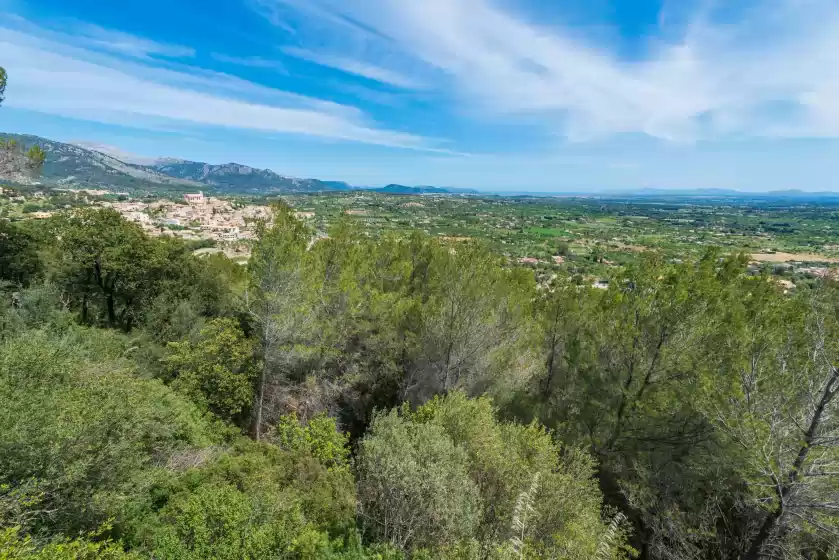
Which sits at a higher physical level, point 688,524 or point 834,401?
point 834,401

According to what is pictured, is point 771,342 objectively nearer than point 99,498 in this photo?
No

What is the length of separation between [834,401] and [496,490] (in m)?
6.68

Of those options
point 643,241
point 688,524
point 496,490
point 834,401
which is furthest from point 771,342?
point 643,241

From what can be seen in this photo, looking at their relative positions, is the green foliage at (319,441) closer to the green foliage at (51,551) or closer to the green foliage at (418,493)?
the green foliage at (418,493)

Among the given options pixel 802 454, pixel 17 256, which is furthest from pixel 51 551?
pixel 17 256

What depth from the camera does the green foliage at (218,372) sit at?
42.9 ft

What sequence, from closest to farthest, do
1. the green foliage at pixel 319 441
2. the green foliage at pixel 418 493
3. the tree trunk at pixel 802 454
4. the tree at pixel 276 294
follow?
the tree trunk at pixel 802 454 < the green foliage at pixel 418 493 < the green foliage at pixel 319 441 < the tree at pixel 276 294

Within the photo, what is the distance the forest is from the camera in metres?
7.08

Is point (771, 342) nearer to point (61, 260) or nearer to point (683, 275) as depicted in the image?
point (683, 275)

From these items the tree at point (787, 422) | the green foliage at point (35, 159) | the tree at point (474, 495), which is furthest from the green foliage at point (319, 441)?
the green foliage at point (35, 159)

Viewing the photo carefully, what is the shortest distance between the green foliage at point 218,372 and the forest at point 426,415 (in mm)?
93

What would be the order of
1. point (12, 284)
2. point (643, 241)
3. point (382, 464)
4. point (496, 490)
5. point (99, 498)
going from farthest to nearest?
point (643, 241) < point (12, 284) < point (496, 490) < point (382, 464) < point (99, 498)

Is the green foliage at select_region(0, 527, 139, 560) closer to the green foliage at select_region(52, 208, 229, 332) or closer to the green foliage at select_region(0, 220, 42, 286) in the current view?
the green foliage at select_region(52, 208, 229, 332)

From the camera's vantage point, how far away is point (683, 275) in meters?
10.4
